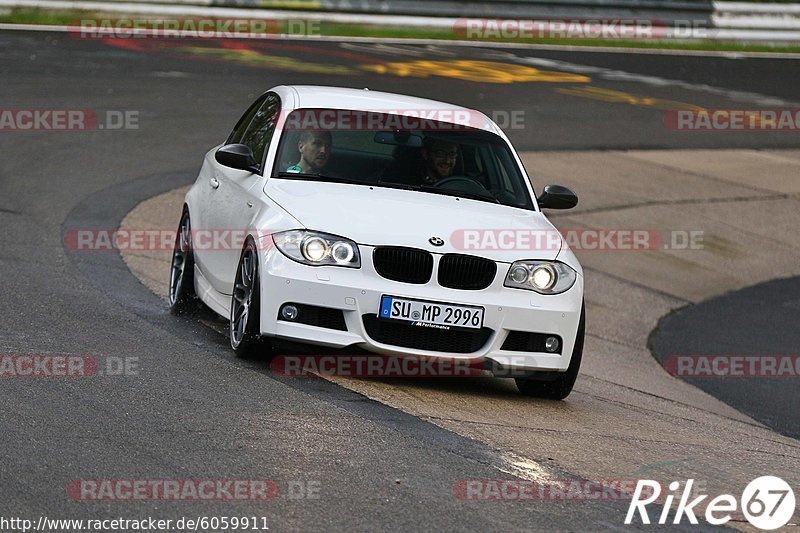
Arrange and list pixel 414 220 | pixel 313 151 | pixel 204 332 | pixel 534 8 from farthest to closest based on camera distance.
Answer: pixel 534 8
pixel 204 332
pixel 313 151
pixel 414 220

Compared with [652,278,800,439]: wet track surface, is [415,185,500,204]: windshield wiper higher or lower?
higher

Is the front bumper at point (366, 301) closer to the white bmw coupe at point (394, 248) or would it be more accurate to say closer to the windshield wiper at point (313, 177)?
the white bmw coupe at point (394, 248)

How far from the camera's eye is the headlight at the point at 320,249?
7.94 meters

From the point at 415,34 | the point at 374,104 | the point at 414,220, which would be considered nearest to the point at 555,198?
the point at 374,104

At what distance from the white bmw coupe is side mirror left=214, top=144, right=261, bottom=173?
11mm

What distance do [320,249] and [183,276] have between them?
2362mm

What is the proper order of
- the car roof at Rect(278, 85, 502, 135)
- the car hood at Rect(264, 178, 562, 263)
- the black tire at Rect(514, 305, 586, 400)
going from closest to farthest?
the car hood at Rect(264, 178, 562, 263) < the black tire at Rect(514, 305, 586, 400) < the car roof at Rect(278, 85, 502, 135)

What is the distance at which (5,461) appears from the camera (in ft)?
19.1

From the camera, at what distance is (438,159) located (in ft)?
30.1

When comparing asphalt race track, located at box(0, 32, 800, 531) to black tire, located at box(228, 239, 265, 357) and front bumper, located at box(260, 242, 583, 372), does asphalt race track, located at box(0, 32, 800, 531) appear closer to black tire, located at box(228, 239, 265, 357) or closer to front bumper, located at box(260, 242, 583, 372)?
black tire, located at box(228, 239, 265, 357)

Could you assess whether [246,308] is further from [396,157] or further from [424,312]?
[396,157]

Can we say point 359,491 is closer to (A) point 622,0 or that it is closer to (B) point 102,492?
(B) point 102,492

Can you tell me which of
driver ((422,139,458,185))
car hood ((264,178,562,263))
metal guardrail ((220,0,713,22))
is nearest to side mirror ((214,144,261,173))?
car hood ((264,178,562,263))

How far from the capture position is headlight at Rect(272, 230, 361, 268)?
26.0 ft
